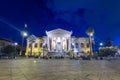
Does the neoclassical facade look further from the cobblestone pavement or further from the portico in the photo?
the cobblestone pavement

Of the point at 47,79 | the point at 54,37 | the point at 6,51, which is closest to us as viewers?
the point at 47,79

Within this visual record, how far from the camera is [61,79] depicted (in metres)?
8.01

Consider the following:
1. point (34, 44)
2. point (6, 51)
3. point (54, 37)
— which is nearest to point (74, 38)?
point (54, 37)

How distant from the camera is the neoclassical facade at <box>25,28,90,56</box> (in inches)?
3605

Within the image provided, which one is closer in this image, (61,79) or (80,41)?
(61,79)

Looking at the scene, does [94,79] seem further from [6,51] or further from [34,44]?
[34,44]

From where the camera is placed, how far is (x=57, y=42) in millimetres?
94375

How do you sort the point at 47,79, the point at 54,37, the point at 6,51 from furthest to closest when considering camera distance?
the point at 54,37 < the point at 6,51 < the point at 47,79

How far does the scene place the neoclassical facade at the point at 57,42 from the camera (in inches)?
3605

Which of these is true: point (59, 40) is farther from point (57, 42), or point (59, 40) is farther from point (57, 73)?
point (57, 73)

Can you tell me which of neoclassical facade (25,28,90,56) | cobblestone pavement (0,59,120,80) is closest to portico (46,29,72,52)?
neoclassical facade (25,28,90,56)

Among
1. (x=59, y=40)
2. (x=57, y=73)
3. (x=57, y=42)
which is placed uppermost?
(x=59, y=40)

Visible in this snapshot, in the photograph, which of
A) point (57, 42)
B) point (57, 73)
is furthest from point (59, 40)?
point (57, 73)

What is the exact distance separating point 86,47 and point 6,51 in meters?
46.7
